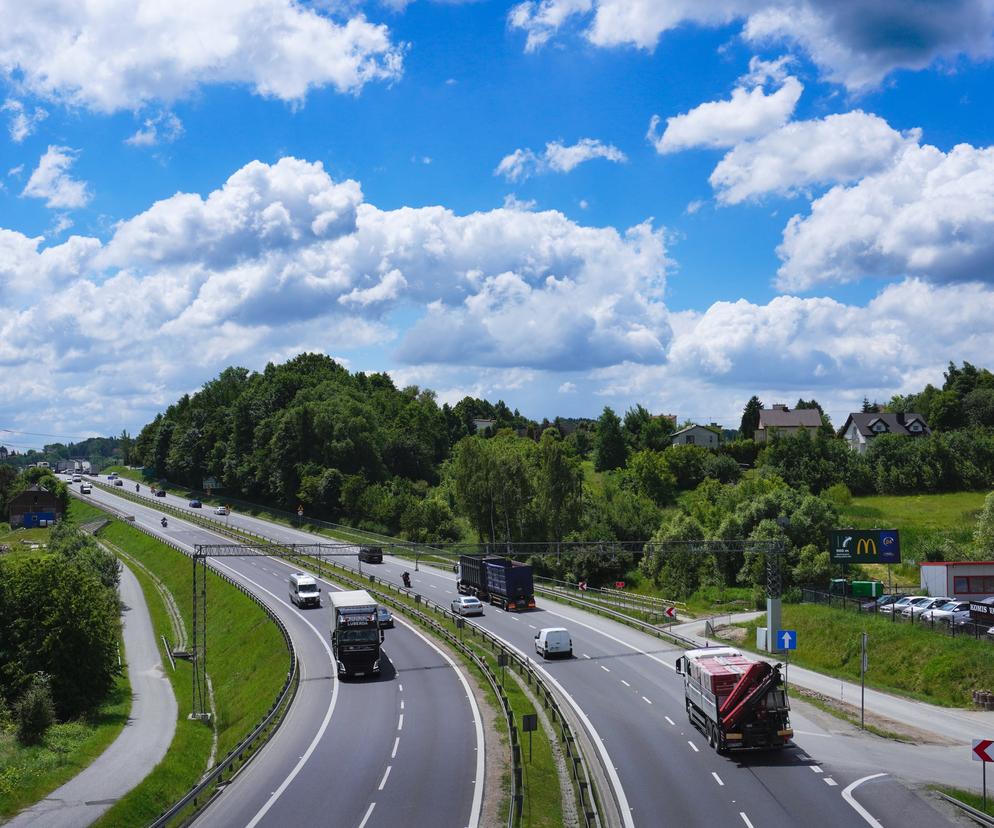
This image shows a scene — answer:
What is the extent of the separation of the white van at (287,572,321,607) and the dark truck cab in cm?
2305

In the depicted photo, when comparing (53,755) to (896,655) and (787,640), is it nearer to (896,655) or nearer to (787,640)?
(787,640)

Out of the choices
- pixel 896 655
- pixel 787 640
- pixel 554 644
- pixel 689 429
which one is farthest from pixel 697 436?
pixel 787 640

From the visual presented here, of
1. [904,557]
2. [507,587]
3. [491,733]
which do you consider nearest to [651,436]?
[904,557]

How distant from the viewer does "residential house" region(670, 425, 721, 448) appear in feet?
494

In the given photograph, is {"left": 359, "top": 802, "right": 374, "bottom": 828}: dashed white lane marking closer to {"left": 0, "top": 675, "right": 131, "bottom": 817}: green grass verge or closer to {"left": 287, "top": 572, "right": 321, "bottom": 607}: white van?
{"left": 0, "top": 675, "right": 131, "bottom": 817}: green grass verge

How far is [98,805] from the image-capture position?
93.9ft

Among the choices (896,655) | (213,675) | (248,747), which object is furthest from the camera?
(213,675)

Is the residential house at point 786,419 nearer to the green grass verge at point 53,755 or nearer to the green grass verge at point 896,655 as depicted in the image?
the green grass verge at point 896,655

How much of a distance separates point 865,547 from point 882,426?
260 feet

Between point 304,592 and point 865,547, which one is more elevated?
point 865,547

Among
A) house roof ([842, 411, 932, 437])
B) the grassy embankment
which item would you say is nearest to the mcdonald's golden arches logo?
the grassy embankment

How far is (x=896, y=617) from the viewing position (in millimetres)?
45625

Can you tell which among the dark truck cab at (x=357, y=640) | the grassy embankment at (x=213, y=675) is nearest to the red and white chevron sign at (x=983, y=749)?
the grassy embankment at (x=213, y=675)

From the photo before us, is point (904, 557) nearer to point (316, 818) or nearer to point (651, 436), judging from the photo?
point (316, 818)
